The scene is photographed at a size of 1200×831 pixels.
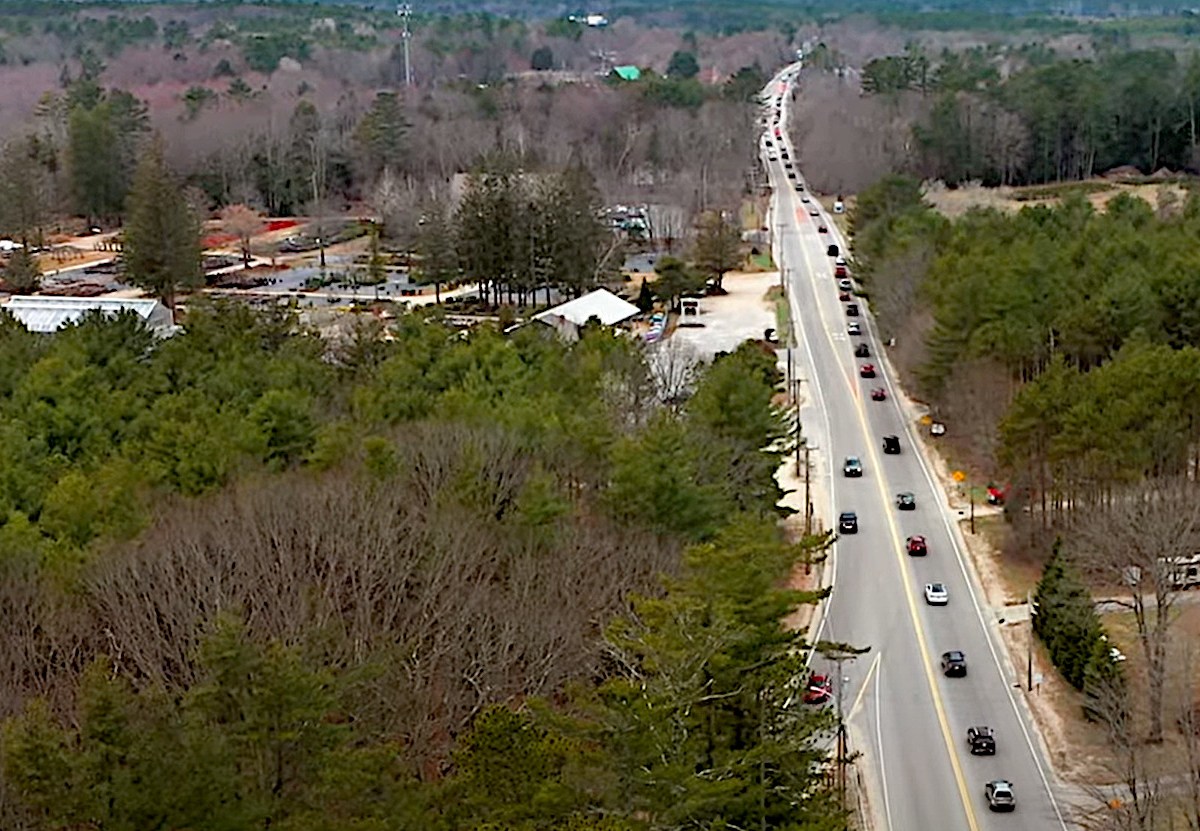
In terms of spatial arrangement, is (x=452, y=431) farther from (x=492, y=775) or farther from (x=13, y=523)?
(x=492, y=775)

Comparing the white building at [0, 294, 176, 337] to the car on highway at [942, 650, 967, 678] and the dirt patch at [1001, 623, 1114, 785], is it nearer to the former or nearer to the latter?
the car on highway at [942, 650, 967, 678]

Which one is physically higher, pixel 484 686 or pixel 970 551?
pixel 484 686

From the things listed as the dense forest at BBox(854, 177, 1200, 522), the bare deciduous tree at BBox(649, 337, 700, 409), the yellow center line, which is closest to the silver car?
the yellow center line

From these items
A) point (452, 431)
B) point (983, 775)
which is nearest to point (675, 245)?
point (452, 431)

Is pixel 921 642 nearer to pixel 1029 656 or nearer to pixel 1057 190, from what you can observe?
pixel 1029 656

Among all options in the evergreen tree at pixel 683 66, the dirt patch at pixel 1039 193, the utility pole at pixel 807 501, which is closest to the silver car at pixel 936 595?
the utility pole at pixel 807 501
